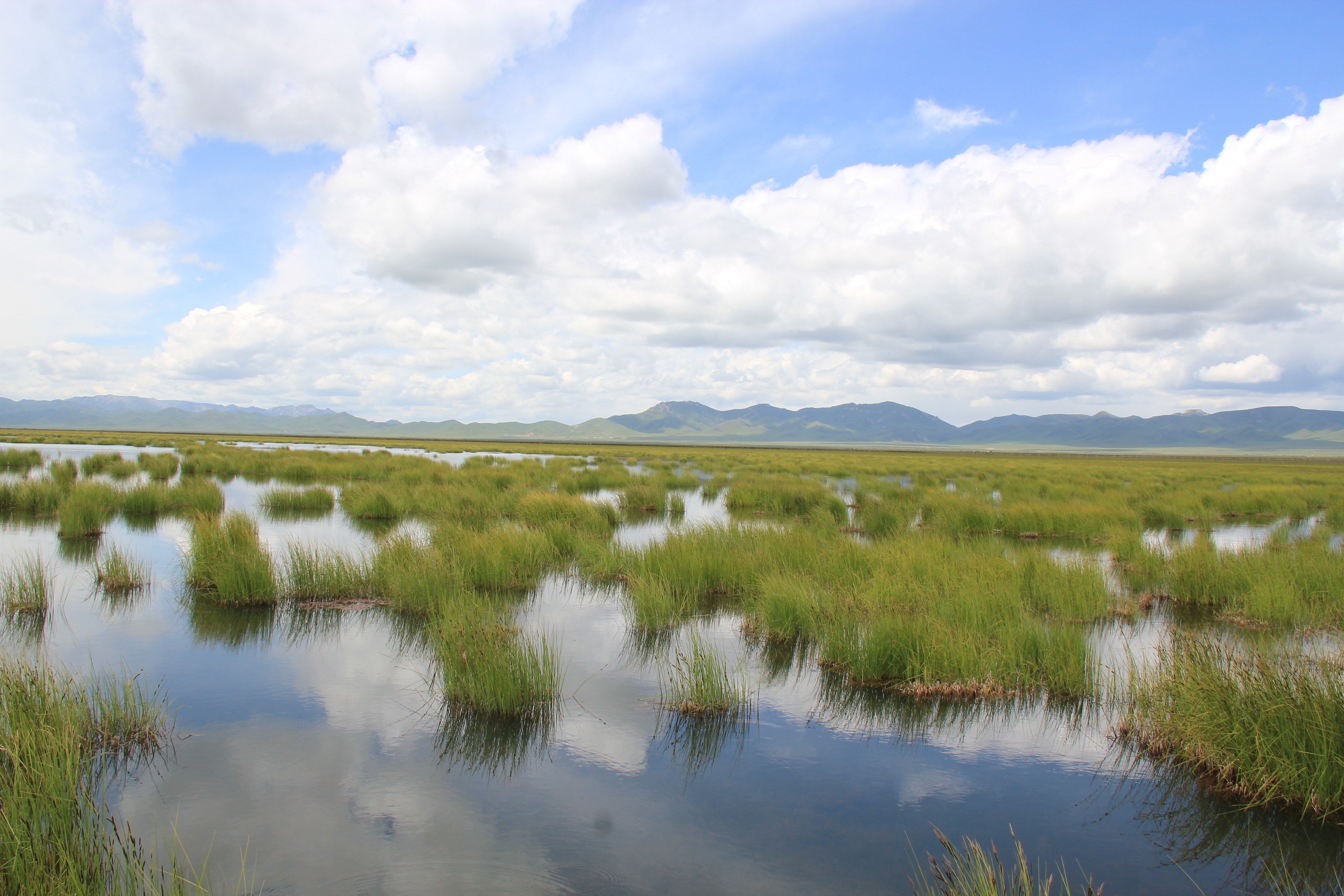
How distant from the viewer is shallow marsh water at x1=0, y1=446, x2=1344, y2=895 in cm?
450

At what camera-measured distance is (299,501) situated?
72.8 ft

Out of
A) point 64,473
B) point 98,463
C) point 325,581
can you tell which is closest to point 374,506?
point 325,581

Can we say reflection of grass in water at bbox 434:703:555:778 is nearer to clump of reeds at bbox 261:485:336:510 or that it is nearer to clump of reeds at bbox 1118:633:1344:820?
clump of reeds at bbox 1118:633:1344:820

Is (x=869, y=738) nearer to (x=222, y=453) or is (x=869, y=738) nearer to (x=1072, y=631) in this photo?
(x=1072, y=631)

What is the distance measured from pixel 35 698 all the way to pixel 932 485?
30812 mm

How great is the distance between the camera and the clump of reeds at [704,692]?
6.81 m

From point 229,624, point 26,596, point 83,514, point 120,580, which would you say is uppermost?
point 83,514

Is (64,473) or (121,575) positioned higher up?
(64,473)

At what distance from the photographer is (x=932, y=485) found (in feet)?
102

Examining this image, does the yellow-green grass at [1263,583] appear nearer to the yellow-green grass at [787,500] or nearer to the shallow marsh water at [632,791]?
the shallow marsh water at [632,791]

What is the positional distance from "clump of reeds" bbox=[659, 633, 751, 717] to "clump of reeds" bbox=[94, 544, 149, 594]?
377 inches

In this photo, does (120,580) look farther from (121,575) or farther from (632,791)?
(632,791)

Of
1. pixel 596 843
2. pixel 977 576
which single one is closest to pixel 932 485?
pixel 977 576

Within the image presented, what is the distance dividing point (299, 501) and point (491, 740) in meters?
19.3
